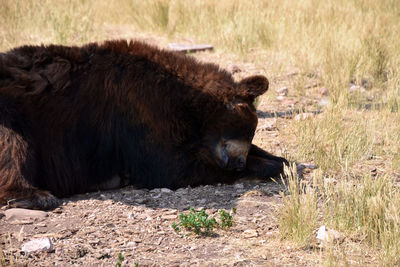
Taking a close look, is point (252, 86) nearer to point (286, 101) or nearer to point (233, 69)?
point (286, 101)

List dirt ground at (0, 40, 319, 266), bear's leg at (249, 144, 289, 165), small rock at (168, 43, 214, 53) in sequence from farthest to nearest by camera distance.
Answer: small rock at (168, 43, 214, 53)
bear's leg at (249, 144, 289, 165)
dirt ground at (0, 40, 319, 266)

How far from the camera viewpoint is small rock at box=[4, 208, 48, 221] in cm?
429

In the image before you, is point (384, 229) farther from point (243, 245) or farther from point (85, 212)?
point (85, 212)

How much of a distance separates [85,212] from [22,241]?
27.1 inches

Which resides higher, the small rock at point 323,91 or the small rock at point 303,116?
the small rock at point 323,91

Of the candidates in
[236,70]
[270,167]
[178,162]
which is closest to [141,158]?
[178,162]

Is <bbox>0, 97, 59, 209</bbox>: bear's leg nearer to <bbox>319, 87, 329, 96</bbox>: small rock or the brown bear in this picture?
the brown bear

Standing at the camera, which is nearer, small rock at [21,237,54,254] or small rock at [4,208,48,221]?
small rock at [21,237,54,254]

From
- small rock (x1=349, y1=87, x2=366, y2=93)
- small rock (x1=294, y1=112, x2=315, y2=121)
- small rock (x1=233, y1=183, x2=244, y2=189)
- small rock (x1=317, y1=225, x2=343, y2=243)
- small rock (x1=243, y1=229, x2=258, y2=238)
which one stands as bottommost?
small rock (x1=243, y1=229, x2=258, y2=238)

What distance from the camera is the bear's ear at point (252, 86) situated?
17.2 ft

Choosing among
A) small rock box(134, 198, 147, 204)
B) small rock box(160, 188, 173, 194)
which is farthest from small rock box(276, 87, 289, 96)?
small rock box(134, 198, 147, 204)

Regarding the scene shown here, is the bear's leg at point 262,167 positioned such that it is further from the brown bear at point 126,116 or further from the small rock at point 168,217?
the small rock at point 168,217

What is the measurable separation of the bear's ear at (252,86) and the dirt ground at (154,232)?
0.86 meters

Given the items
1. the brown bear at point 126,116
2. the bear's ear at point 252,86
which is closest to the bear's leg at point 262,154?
the brown bear at point 126,116
